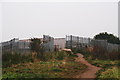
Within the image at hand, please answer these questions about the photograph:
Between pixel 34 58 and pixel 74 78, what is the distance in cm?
707

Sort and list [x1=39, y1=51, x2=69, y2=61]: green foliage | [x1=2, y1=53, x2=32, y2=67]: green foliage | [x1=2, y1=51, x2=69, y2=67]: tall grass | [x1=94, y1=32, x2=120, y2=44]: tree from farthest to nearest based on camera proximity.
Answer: [x1=94, y1=32, x2=120, y2=44]: tree < [x1=39, y1=51, x2=69, y2=61]: green foliage < [x1=2, y1=51, x2=69, y2=67]: tall grass < [x1=2, y1=53, x2=32, y2=67]: green foliage

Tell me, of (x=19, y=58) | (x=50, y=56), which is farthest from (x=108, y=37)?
(x=19, y=58)

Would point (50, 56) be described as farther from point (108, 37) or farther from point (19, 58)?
point (108, 37)

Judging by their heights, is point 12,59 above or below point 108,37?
below

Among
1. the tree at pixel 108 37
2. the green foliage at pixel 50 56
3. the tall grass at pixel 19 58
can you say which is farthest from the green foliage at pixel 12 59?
the tree at pixel 108 37

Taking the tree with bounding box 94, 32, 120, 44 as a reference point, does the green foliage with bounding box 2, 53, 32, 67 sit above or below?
below

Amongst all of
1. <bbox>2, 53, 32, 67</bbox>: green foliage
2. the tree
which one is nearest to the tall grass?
<bbox>2, 53, 32, 67</bbox>: green foliage

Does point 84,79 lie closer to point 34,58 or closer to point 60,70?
point 60,70

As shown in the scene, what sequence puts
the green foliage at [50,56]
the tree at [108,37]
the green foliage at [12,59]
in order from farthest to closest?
the tree at [108,37] < the green foliage at [50,56] < the green foliage at [12,59]

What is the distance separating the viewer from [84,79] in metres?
11.0

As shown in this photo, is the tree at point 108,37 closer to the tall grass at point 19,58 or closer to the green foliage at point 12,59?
the tall grass at point 19,58

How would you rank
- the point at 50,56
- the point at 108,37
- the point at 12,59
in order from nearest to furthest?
1. the point at 12,59
2. the point at 50,56
3. the point at 108,37

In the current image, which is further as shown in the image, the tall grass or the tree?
the tree

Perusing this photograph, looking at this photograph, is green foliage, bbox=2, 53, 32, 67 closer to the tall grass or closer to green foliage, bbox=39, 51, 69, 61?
the tall grass
